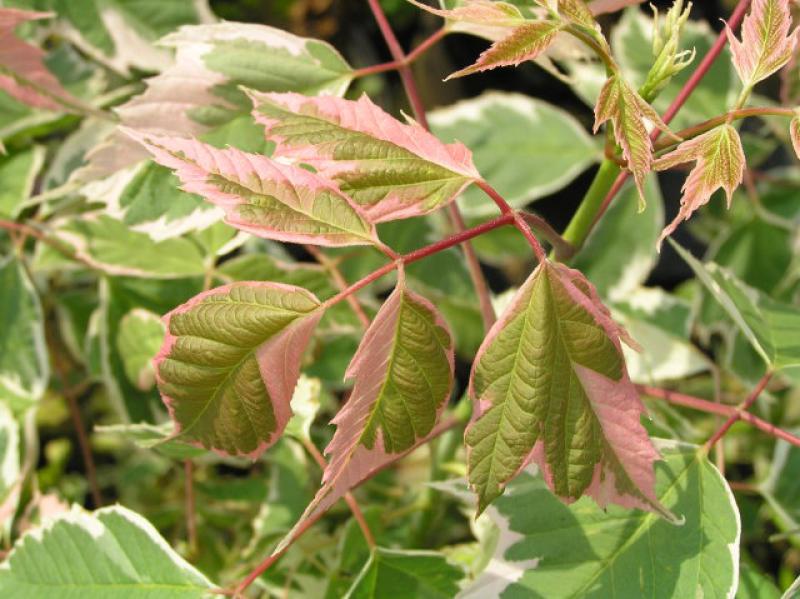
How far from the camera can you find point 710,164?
1.34ft

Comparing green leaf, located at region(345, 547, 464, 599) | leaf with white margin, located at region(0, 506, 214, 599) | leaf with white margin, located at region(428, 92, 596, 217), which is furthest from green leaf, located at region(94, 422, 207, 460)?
leaf with white margin, located at region(428, 92, 596, 217)

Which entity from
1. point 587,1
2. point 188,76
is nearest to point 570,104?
point 587,1

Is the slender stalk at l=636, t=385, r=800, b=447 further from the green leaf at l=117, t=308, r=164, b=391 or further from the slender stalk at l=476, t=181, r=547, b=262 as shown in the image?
the green leaf at l=117, t=308, r=164, b=391

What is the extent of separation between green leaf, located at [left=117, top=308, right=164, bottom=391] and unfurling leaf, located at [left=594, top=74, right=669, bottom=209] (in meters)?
0.54

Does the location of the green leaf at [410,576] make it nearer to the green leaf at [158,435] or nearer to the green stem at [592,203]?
the green leaf at [158,435]

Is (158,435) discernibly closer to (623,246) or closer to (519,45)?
(519,45)

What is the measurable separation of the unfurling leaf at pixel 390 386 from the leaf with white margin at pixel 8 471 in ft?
1.56

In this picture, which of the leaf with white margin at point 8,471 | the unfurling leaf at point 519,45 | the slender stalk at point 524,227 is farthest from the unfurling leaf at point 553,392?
the leaf with white margin at point 8,471

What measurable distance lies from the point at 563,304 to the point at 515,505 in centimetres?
18

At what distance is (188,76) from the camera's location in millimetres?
624

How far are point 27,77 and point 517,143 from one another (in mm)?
612

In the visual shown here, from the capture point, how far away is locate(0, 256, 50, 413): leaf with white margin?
88 centimetres

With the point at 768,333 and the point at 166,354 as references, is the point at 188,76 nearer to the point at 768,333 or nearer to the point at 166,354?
the point at 166,354

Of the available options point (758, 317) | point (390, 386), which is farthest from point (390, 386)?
point (758, 317)
